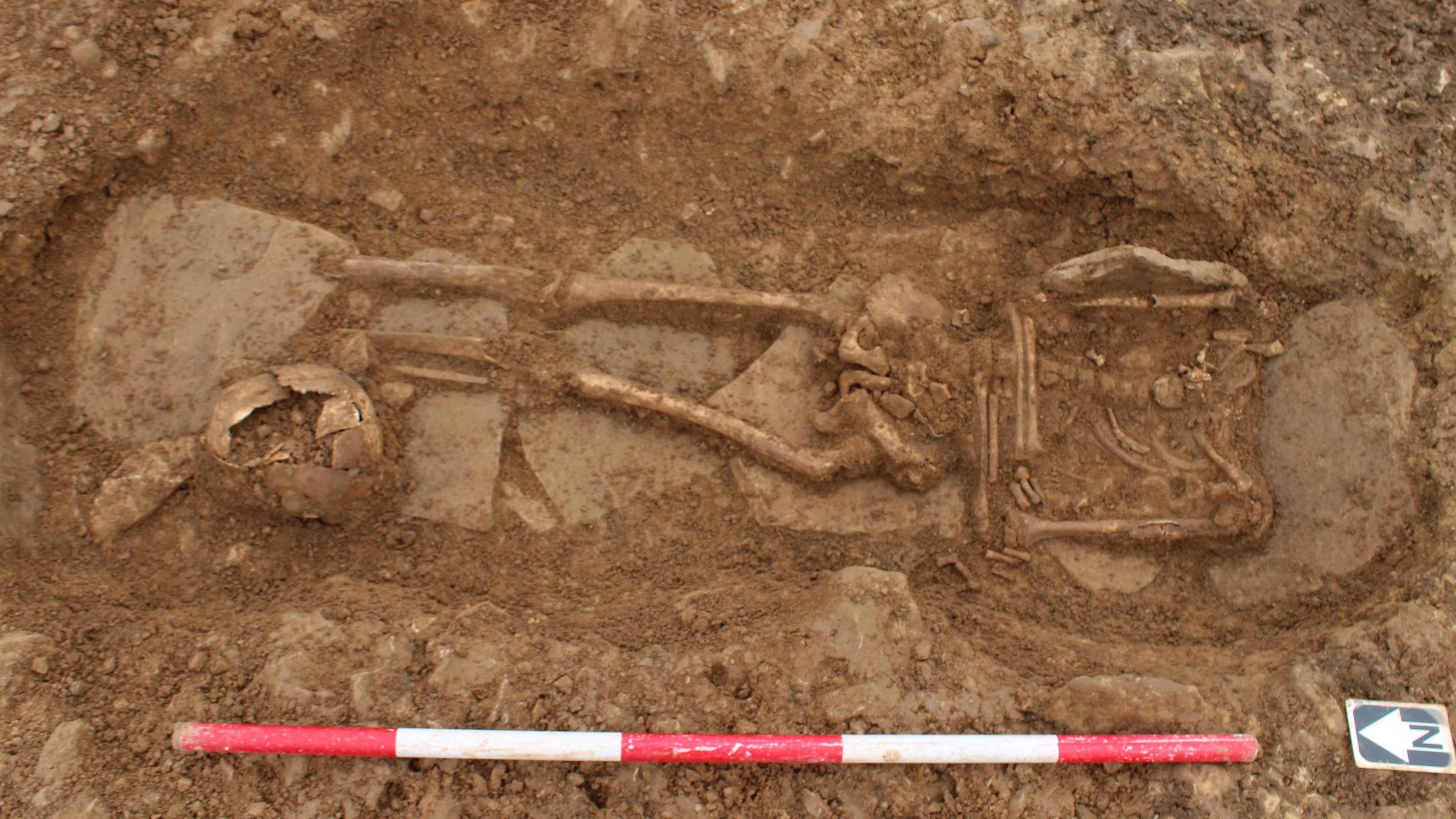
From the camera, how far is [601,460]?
12.9 feet

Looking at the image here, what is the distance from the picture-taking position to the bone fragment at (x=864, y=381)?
380 centimetres

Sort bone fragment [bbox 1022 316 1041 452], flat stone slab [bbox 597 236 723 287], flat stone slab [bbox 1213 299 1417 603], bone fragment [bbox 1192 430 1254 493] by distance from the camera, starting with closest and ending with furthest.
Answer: flat stone slab [bbox 1213 299 1417 603] < bone fragment [bbox 1192 430 1254 493] < bone fragment [bbox 1022 316 1041 452] < flat stone slab [bbox 597 236 723 287]

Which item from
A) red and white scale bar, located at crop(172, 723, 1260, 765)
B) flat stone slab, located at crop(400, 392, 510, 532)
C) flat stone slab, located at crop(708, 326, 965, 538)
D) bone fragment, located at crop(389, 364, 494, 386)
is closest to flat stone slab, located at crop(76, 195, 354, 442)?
bone fragment, located at crop(389, 364, 494, 386)

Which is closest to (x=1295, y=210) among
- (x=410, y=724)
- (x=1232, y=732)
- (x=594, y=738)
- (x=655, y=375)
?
(x=1232, y=732)

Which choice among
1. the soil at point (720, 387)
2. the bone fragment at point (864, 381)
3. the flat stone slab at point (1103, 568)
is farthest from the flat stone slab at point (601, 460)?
the flat stone slab at point (1103, 568)

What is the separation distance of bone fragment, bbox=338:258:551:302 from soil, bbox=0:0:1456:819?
12cm

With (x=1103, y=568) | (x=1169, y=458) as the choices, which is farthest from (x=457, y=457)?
(x=1169, y=458)

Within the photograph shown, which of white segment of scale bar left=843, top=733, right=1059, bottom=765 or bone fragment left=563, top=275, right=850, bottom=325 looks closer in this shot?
white segment of scale bar left=843, top=733, right=1059, bottom=765

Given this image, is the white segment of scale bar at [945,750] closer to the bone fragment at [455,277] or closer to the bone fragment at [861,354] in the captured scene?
the bone fragment at [861,354]

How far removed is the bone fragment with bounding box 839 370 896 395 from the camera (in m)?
3.80

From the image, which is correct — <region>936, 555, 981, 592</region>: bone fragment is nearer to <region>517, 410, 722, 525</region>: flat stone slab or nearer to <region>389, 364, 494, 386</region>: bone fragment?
<region>517, 410, 722, 525</region>: flat stone slab

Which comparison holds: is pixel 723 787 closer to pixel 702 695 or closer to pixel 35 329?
pixel 702 695

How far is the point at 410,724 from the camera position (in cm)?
317

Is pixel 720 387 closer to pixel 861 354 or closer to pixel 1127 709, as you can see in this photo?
pixel 861 354
